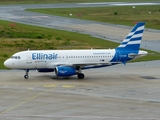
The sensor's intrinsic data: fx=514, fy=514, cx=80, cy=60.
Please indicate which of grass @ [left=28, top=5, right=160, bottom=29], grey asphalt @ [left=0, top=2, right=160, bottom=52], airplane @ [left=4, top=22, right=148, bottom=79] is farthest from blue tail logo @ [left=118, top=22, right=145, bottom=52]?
grass @ [left=28, top=5, right=160, bottom=29]

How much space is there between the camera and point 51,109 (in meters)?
39.6

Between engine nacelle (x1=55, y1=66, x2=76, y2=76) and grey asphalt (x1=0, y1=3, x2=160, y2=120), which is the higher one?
engine nacelle (x1=55, y1=66, x2=76, y2=76)

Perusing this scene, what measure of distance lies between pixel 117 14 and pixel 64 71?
8279 cm

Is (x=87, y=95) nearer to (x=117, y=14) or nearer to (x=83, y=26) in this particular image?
(x=83, y=26)

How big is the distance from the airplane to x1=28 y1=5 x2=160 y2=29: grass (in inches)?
2165

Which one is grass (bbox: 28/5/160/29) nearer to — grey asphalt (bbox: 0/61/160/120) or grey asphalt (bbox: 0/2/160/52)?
grey asphalt (bbox: 0/2/160/52)

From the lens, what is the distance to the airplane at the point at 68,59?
54.7 meters

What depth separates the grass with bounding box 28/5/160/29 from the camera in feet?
396

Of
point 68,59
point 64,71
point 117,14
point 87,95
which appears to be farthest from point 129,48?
point 117,14

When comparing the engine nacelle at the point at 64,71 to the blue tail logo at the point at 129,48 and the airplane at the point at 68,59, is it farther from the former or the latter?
the blue tail logo at the point at 129,48

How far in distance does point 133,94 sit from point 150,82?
7.38 meters

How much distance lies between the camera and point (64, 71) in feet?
177

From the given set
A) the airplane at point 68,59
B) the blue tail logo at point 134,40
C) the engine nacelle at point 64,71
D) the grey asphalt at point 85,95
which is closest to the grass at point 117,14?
the blue tail logo at point 134,40

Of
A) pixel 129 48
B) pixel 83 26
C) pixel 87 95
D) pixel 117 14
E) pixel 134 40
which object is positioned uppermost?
pixel 117 14
